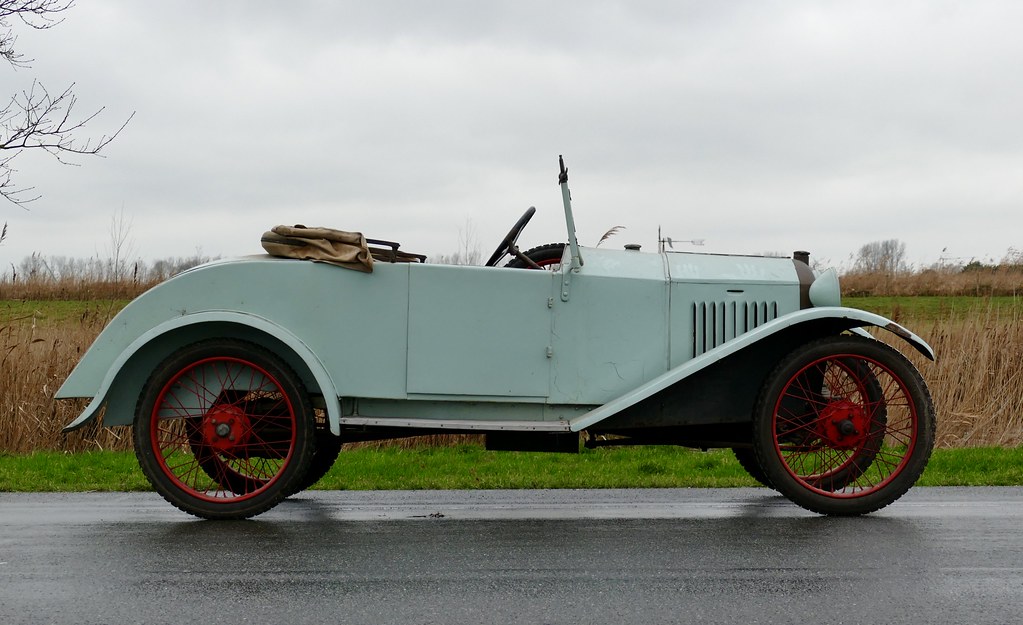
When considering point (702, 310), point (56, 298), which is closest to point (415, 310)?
point (702, 310)

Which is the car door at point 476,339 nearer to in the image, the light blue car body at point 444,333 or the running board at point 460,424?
the light blue car body at point 444,333

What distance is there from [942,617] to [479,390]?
2714 millimetres

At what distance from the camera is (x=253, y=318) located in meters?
5.63

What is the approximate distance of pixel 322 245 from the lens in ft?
18.7

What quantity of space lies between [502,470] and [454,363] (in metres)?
3.09

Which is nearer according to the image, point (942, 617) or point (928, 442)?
point (942, 617)

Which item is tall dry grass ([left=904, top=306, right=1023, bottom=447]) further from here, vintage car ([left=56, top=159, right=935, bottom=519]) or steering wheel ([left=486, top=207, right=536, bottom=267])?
steering wheel ([left=486, top=207, right=536, bottom=267])

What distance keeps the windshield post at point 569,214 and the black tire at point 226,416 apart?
162 cm

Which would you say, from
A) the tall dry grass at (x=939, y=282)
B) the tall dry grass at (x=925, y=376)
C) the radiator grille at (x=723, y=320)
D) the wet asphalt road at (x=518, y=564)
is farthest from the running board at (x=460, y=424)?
the tall dry grass at (x=939, y=282)

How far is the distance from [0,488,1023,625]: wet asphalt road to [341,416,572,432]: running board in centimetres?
50

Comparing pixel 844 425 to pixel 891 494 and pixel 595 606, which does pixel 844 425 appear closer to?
pixel 891 494

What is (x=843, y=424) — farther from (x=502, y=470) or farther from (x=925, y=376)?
(x=925, y=376)

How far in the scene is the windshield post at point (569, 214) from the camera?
5.75 m

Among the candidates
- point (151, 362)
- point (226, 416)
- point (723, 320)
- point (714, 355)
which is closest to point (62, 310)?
point (151, 362)
